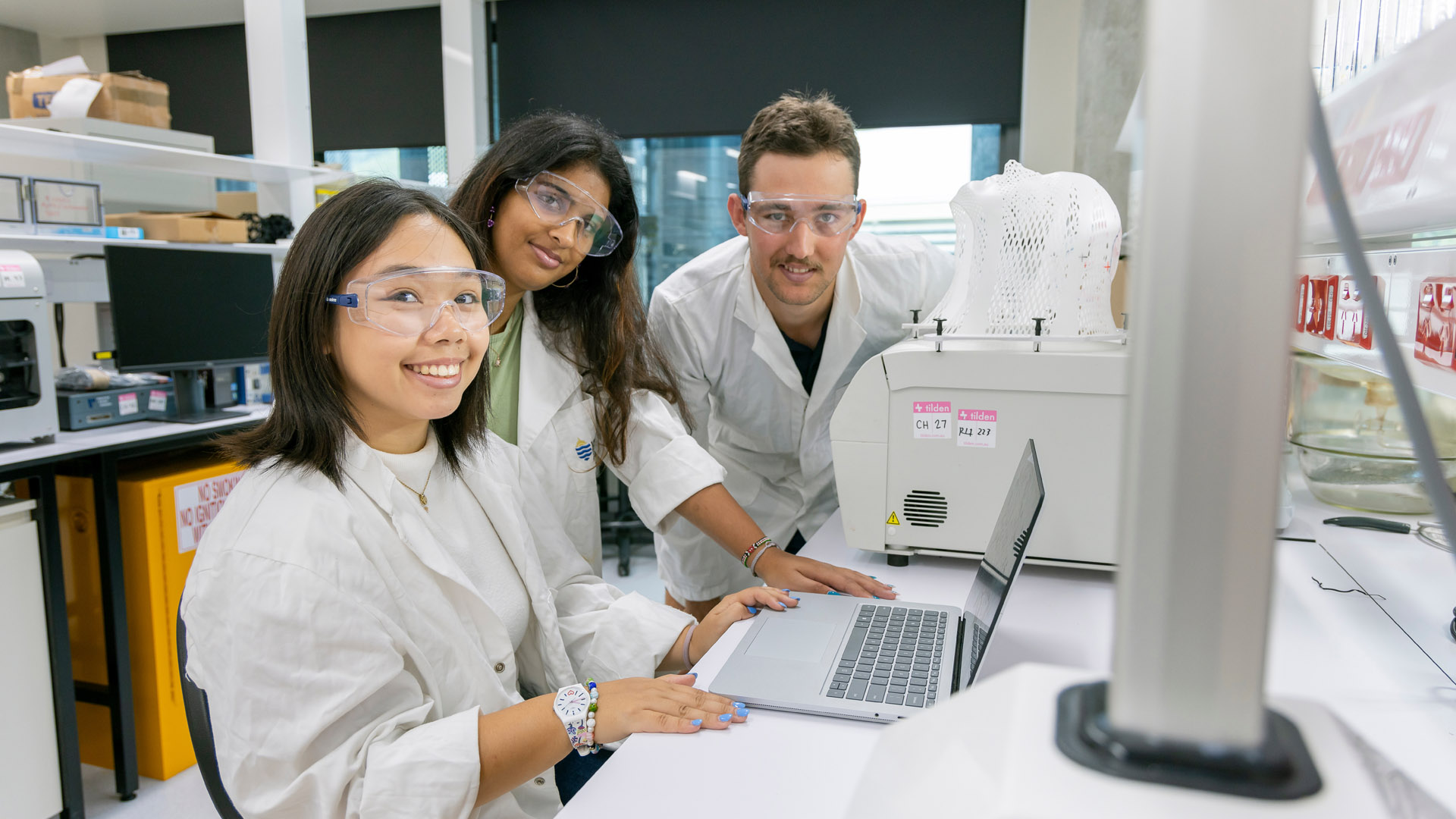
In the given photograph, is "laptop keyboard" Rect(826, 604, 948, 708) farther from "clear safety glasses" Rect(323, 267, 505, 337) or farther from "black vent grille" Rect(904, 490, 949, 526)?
"clear safety glasses" Rect(323, 267, 505, 337)

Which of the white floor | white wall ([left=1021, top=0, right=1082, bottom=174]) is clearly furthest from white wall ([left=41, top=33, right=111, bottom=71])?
white wall ([left=1021, top=0, right=1082, bottom=174])

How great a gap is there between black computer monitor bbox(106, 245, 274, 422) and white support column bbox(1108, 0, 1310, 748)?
270 centimetres

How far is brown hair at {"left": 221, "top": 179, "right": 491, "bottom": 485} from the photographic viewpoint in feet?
3.54

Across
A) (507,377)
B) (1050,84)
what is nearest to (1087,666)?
(507,377)

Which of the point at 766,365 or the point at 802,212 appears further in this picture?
the point at 766,365

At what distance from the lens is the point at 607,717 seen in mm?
1007

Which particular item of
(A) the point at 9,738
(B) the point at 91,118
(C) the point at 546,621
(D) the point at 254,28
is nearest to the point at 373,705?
(C) the point at 546,621

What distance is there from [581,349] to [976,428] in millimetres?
767

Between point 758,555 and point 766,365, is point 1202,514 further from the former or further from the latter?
point 766,365

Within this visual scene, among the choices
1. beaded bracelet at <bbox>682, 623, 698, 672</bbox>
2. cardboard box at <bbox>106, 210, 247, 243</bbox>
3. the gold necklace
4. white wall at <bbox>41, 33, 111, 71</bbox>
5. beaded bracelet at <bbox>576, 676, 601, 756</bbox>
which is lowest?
beaded bracelet at <bbox>682, 623, 698, 672</bbox>

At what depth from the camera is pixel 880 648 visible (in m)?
1.17

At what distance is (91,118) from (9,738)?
89.2 inches

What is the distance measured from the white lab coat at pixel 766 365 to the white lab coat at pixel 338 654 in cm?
92

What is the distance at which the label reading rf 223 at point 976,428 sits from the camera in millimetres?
1438
